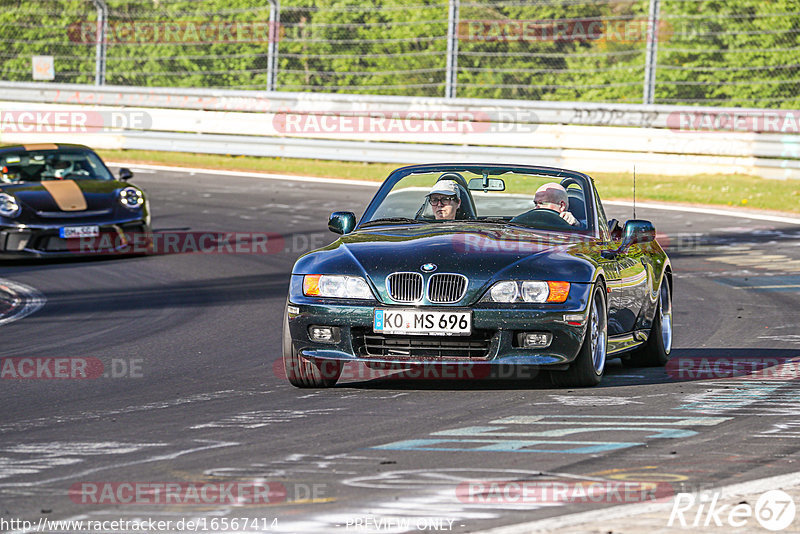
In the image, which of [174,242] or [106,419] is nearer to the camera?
[106,419]

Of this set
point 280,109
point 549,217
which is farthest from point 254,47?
point 549,217

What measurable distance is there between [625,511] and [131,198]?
1151 cm

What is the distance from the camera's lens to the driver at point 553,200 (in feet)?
29.5

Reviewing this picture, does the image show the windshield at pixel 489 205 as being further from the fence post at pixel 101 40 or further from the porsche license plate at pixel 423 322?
the fence post at pixel 101 40

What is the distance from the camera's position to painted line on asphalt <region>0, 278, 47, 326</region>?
11594 millimetres

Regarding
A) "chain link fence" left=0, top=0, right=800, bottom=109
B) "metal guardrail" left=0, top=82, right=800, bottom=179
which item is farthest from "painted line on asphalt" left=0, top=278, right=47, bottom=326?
"metal guardrail" left=0, top=82, right=800, bottom=179

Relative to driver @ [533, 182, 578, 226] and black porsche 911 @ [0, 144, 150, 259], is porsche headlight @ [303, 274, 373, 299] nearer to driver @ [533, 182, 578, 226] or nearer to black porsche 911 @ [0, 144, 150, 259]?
driver @ [533, 182, 578, 226]

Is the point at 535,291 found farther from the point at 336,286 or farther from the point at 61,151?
the point at 61,151

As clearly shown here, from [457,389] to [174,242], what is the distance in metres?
9.68

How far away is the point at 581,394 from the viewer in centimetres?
780

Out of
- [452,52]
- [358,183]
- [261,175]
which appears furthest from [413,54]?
[358,183]

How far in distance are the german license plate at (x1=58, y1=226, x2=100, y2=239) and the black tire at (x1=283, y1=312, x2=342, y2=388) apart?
7.55 m

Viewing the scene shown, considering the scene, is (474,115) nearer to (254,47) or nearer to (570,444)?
(254,47)

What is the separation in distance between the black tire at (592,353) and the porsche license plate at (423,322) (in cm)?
71
